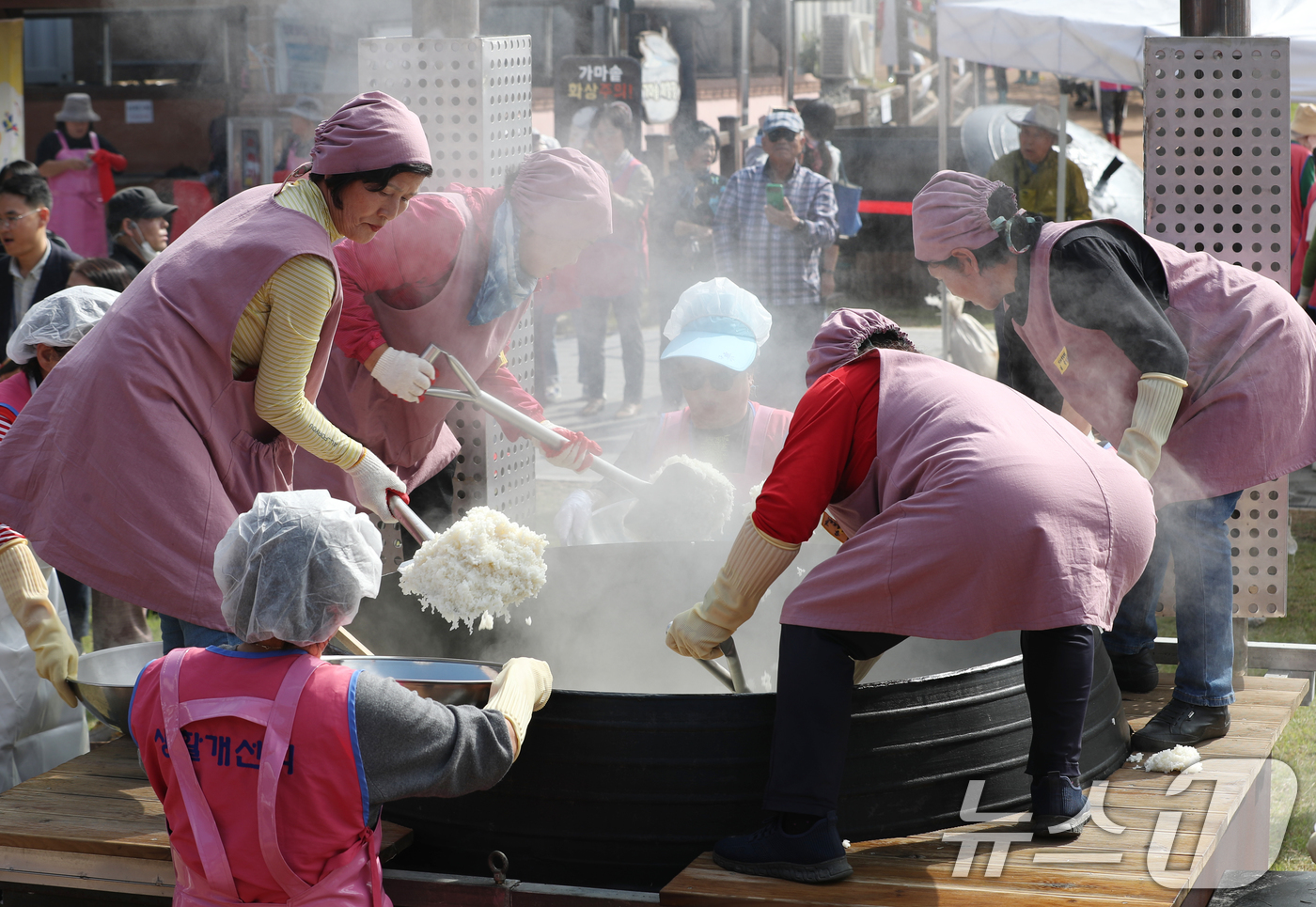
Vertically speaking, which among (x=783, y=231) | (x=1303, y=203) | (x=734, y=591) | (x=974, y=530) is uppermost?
(x=1303, y=203)

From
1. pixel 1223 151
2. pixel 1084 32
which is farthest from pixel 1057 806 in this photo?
pixel 1084 32

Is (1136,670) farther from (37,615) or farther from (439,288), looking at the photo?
(37,615)

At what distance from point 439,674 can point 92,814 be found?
0.86 meters

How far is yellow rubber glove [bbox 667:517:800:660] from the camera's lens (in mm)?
2309

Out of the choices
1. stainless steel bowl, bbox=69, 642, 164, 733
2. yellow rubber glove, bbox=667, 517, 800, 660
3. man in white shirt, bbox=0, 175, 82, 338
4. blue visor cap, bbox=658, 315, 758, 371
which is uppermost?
man in white shirt, bbox=0, 175, 82, 338

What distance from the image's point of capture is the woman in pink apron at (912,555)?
7.23 feet

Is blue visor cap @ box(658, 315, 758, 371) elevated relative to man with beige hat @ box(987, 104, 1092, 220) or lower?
lower

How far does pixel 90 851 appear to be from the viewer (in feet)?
8.58

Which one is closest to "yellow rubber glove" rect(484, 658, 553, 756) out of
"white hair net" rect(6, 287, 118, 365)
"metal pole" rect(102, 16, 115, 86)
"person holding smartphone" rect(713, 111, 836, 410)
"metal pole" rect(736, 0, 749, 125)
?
"white hair net" rect(6, 287, 118, 365)

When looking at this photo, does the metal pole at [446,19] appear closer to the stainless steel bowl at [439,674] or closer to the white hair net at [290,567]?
the stainless steel bowl at [439,674]

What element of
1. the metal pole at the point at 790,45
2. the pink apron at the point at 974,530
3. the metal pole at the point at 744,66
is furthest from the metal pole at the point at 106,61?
the pink apron at the point at 974,530

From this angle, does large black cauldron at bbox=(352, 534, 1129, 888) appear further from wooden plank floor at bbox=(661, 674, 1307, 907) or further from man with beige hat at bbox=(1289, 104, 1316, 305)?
man with beige hat at bbox=(1289, 104, 1316, 305)

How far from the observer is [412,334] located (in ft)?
11.5

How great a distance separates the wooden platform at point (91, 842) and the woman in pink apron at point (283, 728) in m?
0.77
